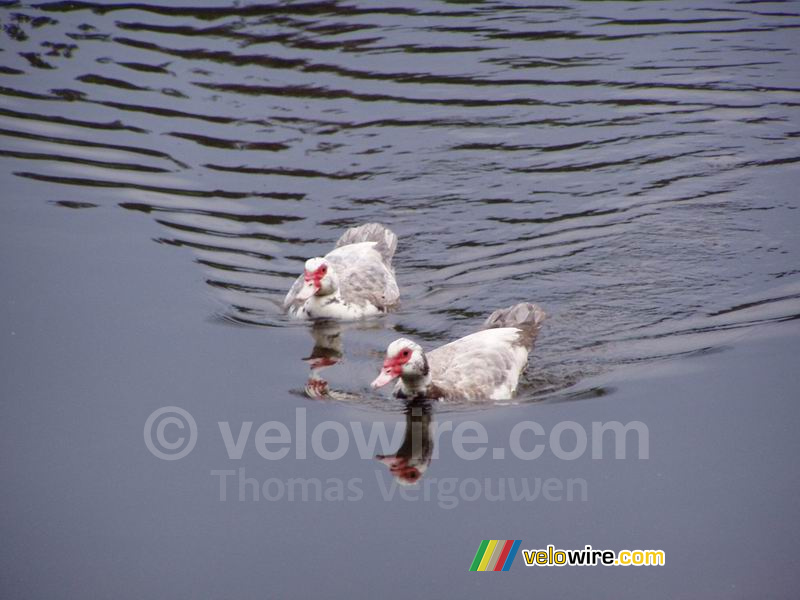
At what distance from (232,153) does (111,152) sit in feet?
5.19

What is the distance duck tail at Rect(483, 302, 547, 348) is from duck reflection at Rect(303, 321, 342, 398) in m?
1.54

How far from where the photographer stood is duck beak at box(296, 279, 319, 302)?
40.6 feet

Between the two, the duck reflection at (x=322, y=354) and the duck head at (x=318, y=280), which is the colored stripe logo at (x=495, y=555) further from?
the duck head at (x=318, y=280)

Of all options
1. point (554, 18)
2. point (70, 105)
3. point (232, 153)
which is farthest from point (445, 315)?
point (554, 18)

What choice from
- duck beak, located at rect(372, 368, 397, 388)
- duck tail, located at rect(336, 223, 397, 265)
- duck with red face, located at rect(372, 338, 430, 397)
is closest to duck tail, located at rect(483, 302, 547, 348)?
duck with red face, located at rect(372, 338, 430, 397)

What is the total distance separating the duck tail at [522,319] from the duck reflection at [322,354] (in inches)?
60.5

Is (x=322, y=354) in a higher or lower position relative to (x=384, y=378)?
lower

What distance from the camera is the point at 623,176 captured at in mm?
15195

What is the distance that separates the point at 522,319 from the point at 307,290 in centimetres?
220

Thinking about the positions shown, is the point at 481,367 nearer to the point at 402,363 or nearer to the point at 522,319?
the point at 402,363

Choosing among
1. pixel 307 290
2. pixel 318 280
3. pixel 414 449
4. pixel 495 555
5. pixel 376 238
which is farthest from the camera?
pixel 376 238

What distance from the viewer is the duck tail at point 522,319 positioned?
459 inches

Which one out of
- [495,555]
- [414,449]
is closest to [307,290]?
[414,449]

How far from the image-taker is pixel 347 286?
13.0m
